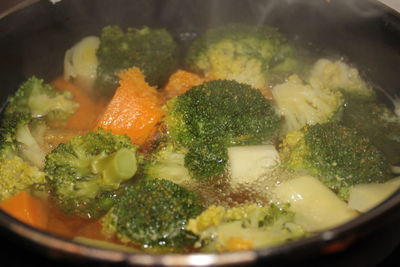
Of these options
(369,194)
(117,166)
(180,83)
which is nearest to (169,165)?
(117,166)

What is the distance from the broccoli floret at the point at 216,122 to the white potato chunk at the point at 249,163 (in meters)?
0.04

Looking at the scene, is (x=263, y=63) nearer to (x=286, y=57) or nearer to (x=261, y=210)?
(x=286, y=57)

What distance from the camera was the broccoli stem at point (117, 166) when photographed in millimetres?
1518

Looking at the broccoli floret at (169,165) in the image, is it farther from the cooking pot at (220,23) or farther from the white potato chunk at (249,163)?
the cooking pot at (220,23)

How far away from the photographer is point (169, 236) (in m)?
1.34

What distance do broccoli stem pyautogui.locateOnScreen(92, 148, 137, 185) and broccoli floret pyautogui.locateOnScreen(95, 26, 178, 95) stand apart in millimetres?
638

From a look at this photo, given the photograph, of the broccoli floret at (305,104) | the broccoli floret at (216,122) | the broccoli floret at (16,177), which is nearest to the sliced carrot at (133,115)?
the broccoli floret at (216,122)

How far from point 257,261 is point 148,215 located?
482 millimetres

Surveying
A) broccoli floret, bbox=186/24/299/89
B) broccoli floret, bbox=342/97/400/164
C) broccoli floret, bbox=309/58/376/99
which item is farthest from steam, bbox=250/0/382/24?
broccoli floret, bbox=342/97/400/164

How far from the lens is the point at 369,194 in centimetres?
151

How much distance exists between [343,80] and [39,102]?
1414 millimetres

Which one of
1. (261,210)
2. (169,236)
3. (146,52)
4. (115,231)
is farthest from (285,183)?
(146,52)

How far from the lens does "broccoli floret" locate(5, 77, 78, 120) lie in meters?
2.00

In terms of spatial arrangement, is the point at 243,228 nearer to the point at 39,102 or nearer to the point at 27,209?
the point at 27,209
